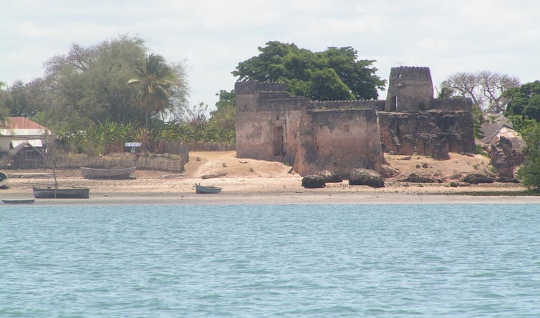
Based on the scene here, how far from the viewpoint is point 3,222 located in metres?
49.1

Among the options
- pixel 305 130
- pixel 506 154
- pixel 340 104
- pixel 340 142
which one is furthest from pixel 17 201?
pixel 506 154

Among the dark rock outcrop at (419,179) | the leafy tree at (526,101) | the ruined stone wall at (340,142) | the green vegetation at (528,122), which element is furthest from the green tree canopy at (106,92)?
the leafy tree at (526,101)

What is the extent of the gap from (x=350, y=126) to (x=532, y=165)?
9.47 m

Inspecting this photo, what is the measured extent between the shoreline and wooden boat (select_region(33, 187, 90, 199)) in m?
0.34

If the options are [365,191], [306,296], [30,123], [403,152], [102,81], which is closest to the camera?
[306,296]

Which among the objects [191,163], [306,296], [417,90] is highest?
[417,90]

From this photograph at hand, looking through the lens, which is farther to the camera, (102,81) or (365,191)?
(102,81)

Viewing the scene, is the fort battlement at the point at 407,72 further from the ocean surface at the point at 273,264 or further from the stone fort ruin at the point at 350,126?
the ocean surface at the point at 273,264

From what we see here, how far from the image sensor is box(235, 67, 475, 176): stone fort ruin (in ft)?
170

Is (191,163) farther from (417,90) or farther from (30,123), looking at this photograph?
(30,123)

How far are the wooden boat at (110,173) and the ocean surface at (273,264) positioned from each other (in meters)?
2.87

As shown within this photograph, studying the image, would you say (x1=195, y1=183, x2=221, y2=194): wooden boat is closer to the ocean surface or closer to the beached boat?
the ocean surface

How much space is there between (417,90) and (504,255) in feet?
75.5

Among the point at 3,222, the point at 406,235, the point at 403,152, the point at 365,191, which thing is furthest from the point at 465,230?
the point at 3,222
